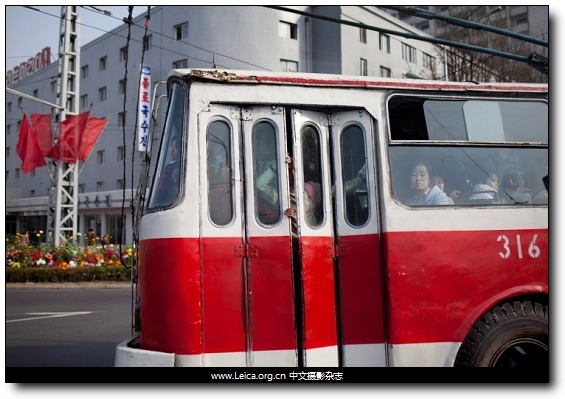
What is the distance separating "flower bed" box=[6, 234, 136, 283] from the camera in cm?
978

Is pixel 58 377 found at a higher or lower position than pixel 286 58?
lower

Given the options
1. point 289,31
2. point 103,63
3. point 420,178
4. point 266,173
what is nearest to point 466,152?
point 420,178

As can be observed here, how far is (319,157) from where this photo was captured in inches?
136

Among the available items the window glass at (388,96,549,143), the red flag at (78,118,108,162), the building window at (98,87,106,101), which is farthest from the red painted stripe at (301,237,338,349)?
the building window at (98,87,106,101)

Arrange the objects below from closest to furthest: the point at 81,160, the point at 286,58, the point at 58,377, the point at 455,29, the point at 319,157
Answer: the point at 319,157 < the point at 58,377 < the point at 455,29 < the point at 286,58 < the point at 81,160

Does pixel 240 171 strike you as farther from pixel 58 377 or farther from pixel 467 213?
pixel 58 377

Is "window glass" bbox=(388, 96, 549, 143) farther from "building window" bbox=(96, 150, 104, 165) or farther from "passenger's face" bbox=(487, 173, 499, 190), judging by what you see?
"building window" bbox=(96, 150, 104, 165)

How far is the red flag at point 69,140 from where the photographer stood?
21.3 ft

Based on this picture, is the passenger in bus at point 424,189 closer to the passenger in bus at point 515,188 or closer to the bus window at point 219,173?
the passenger in bus at point 515,188

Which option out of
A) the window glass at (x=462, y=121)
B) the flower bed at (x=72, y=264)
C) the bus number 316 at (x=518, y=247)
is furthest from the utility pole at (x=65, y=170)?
the bus number 316 at (x=518, y=247)

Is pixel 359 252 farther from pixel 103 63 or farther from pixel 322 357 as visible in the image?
pixel 103 63

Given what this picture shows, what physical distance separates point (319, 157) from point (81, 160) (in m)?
4.88

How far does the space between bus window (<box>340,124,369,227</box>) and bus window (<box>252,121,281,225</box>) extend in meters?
0.49

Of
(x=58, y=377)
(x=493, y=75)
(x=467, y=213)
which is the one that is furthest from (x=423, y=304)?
(x=493, y=75)
